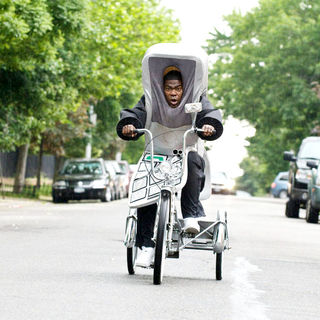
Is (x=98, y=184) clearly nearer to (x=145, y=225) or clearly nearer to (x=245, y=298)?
(x=145, y=225)

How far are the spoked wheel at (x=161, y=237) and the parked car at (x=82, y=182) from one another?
80.9 feet

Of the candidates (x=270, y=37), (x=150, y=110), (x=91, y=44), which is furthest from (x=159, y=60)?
(x=270, y=37)

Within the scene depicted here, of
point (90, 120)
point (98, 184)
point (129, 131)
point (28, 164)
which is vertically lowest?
point (98, 184)

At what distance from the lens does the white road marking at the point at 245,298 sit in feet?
23.6

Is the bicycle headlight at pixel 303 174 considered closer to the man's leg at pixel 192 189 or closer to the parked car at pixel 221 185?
the man's leg at pixel 192 189

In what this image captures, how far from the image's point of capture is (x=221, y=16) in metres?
56.5

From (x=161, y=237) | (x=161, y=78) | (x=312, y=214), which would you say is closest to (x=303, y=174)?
(x=312, y=214)

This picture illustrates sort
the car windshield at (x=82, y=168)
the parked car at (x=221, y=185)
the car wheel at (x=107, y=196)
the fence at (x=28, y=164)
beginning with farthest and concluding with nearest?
the parked car at (x=221, y=185), the fence at (x=28, y=164), the car wheel at (x=107, y=196), the car windshield at (x=82, y=168)

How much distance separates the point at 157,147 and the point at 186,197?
0.55 meters

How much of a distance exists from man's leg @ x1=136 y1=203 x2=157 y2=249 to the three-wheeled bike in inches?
2.5

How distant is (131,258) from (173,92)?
1610mm

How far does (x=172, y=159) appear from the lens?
9.15m

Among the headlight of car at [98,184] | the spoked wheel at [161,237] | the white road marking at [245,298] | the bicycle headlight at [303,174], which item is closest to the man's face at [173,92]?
the spoked wheel at [161,237]

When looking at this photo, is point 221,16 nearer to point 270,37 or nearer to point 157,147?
point 270,37
